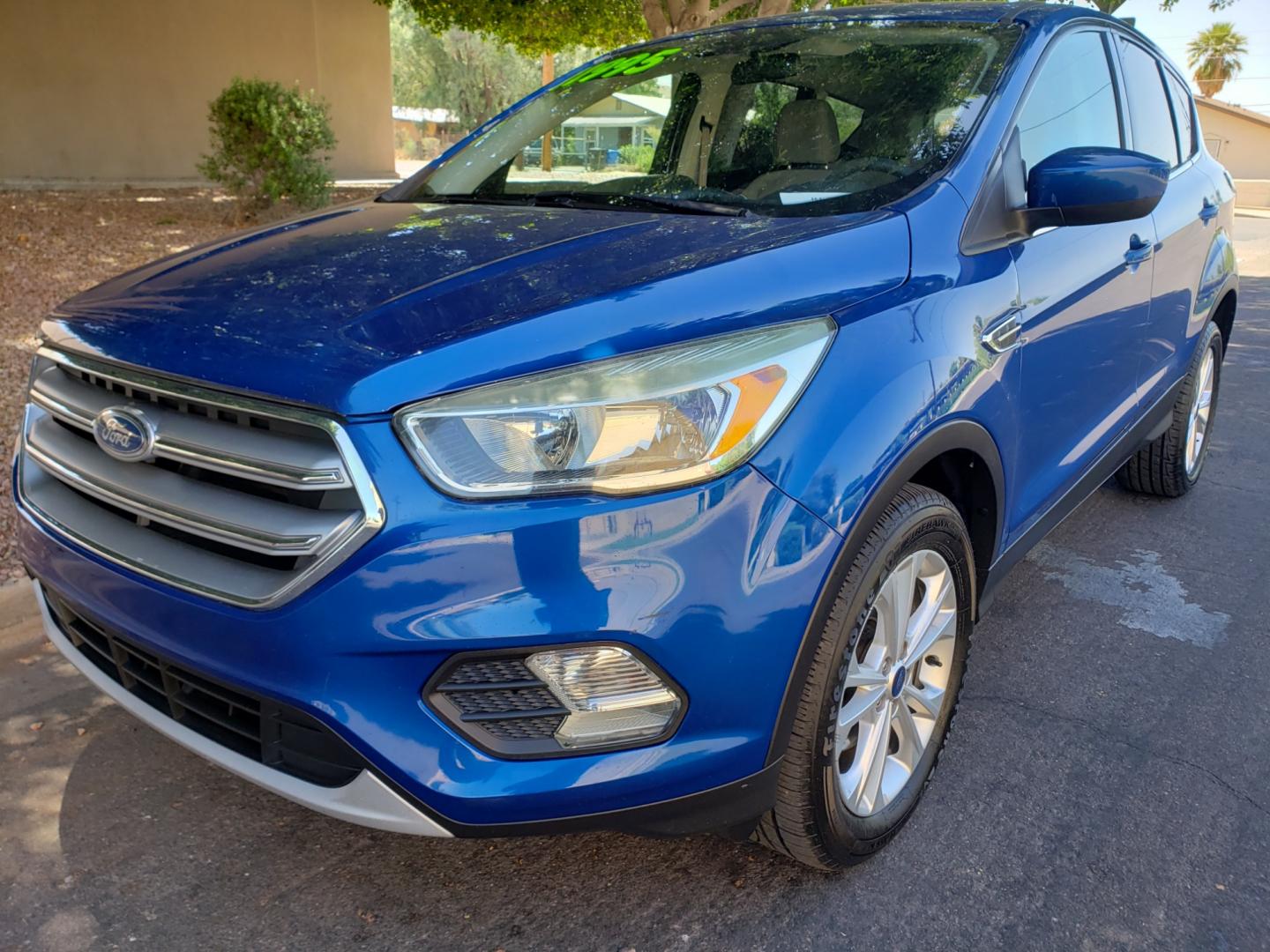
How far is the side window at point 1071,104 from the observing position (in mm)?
2646

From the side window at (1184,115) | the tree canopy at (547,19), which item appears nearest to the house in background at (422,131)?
the tree canopy at (547,19)

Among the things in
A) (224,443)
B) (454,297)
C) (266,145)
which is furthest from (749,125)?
(266,145)

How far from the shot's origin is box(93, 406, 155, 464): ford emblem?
179 cm

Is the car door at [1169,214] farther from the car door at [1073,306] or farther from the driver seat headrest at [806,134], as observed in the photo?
Answer: the driver seat headrest at [806,134]

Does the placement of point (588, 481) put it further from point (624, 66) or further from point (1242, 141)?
point (1242, 141)

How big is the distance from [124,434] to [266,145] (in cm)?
934

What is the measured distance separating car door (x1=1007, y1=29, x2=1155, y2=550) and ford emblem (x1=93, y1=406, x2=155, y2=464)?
1.89m

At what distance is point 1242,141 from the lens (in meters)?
44.3

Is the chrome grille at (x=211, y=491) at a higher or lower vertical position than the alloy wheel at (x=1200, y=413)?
higher

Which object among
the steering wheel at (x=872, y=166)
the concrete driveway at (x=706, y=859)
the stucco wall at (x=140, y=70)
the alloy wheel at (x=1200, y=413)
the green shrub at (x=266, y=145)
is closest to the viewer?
the concrete driveway at (x=706, y=859)

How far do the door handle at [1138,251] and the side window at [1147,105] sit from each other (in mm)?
454

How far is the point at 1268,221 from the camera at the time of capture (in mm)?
28250

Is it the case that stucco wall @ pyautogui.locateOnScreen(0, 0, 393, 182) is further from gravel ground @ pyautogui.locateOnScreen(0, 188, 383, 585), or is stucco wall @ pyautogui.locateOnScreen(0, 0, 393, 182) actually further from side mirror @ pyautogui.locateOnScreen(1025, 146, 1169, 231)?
side mirror @ pyautogui.locateOnScreen(1025, 146, 1169, 231)

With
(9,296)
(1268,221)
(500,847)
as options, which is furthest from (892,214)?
(1268,221)
